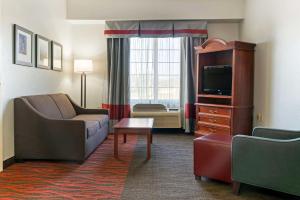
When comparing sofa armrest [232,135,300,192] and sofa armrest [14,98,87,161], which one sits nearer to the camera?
sofa armrest [232,135,300,192]

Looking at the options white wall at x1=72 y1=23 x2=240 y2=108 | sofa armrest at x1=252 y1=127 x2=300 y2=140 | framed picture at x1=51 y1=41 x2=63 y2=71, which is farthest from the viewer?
white wall at x1=72 y1=23 x2=240 y2=108

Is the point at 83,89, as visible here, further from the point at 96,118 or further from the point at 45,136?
the point at 45,136

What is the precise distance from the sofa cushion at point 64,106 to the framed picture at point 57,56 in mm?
561

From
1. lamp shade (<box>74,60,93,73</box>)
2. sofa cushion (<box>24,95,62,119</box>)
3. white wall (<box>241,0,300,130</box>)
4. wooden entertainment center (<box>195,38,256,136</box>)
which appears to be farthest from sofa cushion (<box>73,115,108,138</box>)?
white wall (<box>241,0,300,130</box>)

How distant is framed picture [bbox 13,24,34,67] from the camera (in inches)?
142

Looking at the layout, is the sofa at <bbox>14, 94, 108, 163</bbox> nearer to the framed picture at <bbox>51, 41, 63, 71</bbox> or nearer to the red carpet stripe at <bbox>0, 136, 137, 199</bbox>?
the red carpet stripe at <bbox>0, 136, 137, 199</bbox>

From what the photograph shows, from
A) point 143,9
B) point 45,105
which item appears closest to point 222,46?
point 143,9

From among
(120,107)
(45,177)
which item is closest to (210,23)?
(120,107)

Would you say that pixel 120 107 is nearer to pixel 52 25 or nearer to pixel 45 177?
pixel 52 25

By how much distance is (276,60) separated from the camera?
406cm

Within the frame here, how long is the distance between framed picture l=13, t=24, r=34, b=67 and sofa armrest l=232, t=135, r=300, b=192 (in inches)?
117

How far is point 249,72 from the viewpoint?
15.6 feet

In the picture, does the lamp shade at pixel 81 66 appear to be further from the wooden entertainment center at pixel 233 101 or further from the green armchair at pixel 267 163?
the green armchair at pixel 267 163

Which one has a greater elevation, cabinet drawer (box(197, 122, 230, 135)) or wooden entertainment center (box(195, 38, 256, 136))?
wooden entertainment center (box(195, 38, 256, 136))
